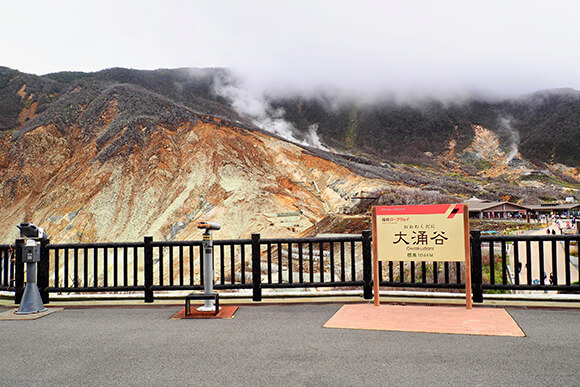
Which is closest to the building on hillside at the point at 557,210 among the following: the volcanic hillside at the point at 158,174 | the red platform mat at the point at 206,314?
the volcanic hillside at the point at 158,174

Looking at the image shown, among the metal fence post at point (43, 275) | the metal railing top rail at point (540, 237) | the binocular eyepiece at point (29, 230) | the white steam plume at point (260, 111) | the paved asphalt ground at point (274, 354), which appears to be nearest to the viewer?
the paved asphalt ground at point (274, 354)

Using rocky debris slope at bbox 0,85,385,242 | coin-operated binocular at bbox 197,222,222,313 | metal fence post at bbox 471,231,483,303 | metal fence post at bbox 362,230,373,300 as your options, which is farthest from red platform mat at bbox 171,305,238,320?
rocky debris slope at bbox 0,85,385,242

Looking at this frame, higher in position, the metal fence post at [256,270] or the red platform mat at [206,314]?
the metal fence post at [256,270]

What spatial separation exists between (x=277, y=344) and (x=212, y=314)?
1.60 metres

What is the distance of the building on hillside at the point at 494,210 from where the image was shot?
32.9m

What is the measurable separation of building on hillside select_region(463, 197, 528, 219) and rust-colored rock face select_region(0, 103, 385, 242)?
8.86m

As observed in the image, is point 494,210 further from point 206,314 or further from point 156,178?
point 206,314

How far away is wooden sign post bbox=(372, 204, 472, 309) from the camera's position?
5.73 metres

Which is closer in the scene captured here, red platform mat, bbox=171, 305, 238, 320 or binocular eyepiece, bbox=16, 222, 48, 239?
red platform mat, bbox=171, 305, 238, 320

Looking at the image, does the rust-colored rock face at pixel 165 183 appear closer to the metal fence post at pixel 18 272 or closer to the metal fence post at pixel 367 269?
the metal fence post at pixel 18 272

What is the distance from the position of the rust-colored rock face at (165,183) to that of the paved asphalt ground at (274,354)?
17058mm

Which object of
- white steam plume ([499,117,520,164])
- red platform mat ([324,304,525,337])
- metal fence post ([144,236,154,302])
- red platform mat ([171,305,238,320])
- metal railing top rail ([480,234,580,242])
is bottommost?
red platform mat ([171,305,238,320])

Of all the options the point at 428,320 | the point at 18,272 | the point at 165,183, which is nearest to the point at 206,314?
the point at 428,320

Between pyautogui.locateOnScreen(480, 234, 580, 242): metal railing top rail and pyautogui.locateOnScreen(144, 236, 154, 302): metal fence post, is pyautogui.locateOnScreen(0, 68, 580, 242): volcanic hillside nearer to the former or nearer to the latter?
pyautogui.locateOnScreen(144, 236, 154, 302): metal fence post
